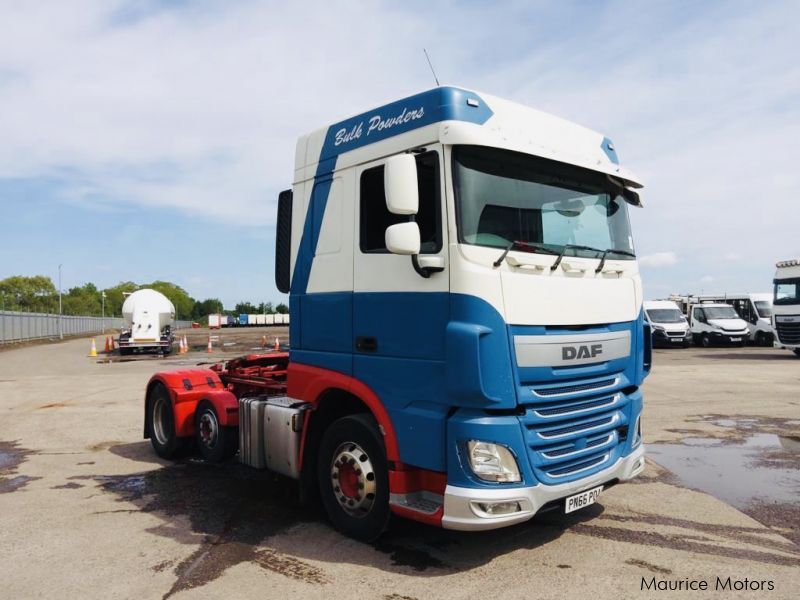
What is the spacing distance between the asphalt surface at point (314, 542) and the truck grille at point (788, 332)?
16.4m

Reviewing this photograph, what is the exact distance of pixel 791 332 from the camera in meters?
22.0

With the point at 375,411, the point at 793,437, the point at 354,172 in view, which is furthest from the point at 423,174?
the point at 793,437

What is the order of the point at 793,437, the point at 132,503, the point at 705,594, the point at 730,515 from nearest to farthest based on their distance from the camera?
1. the point at 705,594
2. the point at 730,515
3. the point at 132,503
4. the point at 793,437

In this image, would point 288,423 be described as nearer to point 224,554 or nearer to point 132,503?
point 224,554

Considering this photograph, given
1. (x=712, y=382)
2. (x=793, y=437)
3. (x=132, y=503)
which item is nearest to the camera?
(x=132, y=503)

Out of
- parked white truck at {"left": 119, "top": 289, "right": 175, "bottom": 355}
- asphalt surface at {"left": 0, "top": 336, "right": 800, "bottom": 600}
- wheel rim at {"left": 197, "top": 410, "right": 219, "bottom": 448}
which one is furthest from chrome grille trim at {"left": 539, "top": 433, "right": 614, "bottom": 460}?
parked white truck at {"left": 119, "top": 289, "right": 175, "bottom": 355}

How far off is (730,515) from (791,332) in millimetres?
20004

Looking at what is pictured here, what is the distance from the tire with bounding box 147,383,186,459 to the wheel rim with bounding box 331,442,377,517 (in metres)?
3.24

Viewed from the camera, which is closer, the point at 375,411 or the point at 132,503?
the point at 375,411

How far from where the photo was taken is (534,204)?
14.4 feet

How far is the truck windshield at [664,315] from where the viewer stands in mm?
28547

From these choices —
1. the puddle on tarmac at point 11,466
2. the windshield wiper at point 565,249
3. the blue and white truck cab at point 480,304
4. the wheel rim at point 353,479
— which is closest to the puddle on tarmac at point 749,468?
the blue and white truck cab at point 480,304

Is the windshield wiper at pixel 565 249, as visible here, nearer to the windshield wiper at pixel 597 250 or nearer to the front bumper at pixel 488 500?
the windshield wiper at pixel 597 250

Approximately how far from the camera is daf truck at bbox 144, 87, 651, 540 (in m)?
3.92
